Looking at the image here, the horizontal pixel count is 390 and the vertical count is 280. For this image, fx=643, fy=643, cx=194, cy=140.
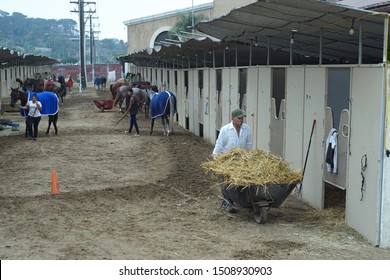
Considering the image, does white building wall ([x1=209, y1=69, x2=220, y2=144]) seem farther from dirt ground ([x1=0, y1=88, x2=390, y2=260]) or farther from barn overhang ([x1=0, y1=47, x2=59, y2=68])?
barn overhang ([x1=0, y1=47, x2=59, y2=68])

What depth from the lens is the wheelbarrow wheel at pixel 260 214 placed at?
876 cm

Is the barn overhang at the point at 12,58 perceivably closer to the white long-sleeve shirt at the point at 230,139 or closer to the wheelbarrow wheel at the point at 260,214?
the white long-sleeve shirt at the point at 230,139

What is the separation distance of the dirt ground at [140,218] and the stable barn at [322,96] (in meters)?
0.57

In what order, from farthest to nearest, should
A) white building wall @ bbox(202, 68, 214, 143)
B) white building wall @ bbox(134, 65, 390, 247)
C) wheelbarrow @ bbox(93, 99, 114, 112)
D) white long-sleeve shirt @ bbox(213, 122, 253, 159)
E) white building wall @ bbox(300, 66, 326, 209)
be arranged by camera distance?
wheelbarrow @ bbox(93, 99, 114, 112) → white building wall @ bbox(202, 68, 214, 143) → white building wall @ bbox(300, 66, 326, 209) → white long-sleeve shirt @ bbox(213, 122, 253, 159) → white building wall @ bbox(134, 65, 390, 247)

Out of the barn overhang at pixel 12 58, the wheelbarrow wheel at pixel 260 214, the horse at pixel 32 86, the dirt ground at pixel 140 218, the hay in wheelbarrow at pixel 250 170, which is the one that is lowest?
the dirt ground at pixel 140 218

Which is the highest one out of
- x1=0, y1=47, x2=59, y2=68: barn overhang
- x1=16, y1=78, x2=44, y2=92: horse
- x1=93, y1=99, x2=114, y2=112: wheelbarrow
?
x1=0, y1=47, x2=59, y2=68: barn overhang

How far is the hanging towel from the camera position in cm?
907

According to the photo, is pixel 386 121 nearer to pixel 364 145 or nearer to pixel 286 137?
pixel 364 145

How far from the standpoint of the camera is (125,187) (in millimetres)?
11555

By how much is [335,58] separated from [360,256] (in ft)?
28.5

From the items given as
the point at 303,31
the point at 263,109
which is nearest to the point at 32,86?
the point at 263,109

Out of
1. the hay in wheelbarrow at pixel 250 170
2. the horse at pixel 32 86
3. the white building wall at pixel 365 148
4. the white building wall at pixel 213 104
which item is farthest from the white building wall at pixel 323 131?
the horse at pixel 32 86

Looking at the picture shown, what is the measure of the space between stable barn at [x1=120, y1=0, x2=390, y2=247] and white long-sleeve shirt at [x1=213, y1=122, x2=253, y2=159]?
1062 millimetres

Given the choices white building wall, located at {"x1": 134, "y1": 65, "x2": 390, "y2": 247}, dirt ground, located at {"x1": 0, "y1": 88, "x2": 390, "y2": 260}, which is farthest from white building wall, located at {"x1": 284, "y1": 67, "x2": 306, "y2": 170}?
dirt ground, located at {"x1": 0, "y1": 88, "x2": 390, "y2": 260}
